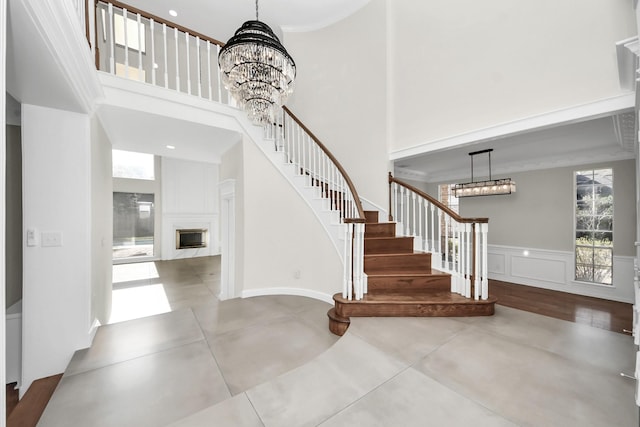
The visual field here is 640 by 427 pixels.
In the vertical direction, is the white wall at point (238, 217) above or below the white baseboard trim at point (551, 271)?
above

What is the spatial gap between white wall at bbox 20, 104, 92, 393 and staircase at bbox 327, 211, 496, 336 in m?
2.43

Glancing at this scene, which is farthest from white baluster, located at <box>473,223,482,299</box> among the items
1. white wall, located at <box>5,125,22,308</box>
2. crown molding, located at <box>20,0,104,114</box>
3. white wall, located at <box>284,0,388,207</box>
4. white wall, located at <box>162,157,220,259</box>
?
white wall, located at <box>162,157,220,259</box>

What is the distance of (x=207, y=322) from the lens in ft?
9.54

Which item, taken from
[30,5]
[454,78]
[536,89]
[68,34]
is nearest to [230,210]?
[68,34]

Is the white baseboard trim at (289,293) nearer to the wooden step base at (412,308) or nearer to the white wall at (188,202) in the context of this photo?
the wooden step base at (412,308)

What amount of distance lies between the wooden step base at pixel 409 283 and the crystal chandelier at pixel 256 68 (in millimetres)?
2242

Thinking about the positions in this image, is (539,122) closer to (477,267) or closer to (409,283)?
(477,267)

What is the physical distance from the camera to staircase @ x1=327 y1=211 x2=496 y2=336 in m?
2.52

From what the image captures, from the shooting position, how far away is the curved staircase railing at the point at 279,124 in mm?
2697

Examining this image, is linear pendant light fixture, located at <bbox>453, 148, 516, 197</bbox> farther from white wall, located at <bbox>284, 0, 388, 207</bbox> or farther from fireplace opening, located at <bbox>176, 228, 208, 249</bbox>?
fireplace opening, located at <bbox>176, 228, 208, 249</bbox>

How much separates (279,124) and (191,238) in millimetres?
6293

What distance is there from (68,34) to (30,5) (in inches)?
18.2

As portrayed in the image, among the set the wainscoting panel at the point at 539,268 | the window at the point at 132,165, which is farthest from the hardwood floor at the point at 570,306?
the window at the point at 132,165

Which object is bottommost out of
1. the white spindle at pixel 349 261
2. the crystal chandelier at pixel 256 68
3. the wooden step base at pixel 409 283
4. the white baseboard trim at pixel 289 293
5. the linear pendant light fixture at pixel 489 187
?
the white baseboard trim at pixel 289 293
